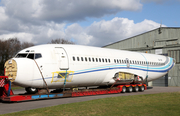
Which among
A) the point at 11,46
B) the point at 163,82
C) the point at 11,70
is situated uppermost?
the point at 11,46

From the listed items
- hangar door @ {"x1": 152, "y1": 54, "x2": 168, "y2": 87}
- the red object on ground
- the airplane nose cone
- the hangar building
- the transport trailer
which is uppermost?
the hangar building

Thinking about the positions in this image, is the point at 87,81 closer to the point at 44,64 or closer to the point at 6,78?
the point at 44,64

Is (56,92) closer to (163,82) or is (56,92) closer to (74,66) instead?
(74,66)

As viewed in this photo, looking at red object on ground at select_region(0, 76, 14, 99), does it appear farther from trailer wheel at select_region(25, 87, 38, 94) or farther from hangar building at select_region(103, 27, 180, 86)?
hangar building at select_region(103, 27, 180, 86)

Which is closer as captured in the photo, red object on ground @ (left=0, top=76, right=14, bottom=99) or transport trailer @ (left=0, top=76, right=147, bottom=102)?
transport trailer @ (left=0, top=76, right=147, bottom=102)

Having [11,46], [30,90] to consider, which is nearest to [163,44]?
[30,90]

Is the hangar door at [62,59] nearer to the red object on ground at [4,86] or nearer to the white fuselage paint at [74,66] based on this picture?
the white fuselage paint at [74,66]

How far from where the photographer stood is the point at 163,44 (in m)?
41.2

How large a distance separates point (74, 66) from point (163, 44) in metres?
27.9

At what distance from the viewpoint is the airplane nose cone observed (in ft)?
51.4

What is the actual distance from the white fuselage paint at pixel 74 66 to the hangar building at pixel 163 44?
16.1 m

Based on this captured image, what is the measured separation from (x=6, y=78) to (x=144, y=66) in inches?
691

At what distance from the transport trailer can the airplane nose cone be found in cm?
40

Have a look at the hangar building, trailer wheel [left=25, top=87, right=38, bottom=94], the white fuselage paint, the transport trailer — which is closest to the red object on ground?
the transport trailer
